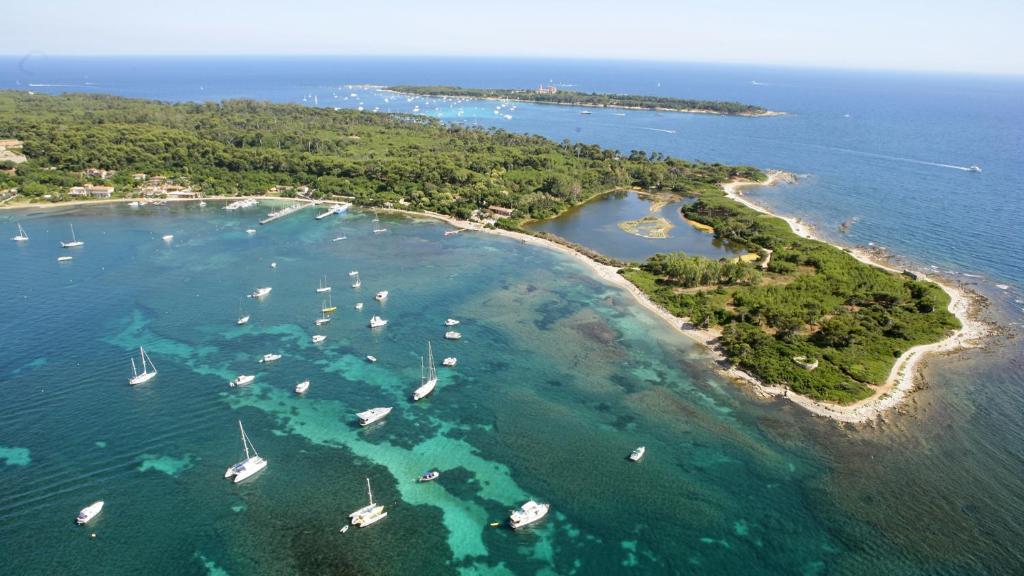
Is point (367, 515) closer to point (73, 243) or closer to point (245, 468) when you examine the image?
point (245, 468)

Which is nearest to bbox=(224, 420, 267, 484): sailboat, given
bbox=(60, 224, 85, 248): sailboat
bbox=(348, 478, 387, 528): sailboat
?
bbox=(348, 478, 387, 528): sailboat

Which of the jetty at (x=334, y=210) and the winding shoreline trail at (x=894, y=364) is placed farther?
the jetty at (x=334, y=210)

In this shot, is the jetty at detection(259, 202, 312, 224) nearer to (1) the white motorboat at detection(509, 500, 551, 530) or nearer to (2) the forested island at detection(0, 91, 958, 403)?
(2) the forested island at detection(0, 91, 958, 403)

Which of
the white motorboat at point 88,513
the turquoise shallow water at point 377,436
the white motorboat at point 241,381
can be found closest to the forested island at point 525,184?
the turquoise shallow water at point 377,436

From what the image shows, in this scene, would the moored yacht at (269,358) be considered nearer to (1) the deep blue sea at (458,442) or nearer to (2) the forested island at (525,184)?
(1) the deep blue sea at (458,442)

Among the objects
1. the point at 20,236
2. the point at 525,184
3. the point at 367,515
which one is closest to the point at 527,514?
the point at 367,515

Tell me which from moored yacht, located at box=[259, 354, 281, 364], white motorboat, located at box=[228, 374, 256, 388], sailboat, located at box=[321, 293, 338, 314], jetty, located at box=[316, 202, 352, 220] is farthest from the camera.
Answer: jetty, located at box=[316, 202, 352, 220]
